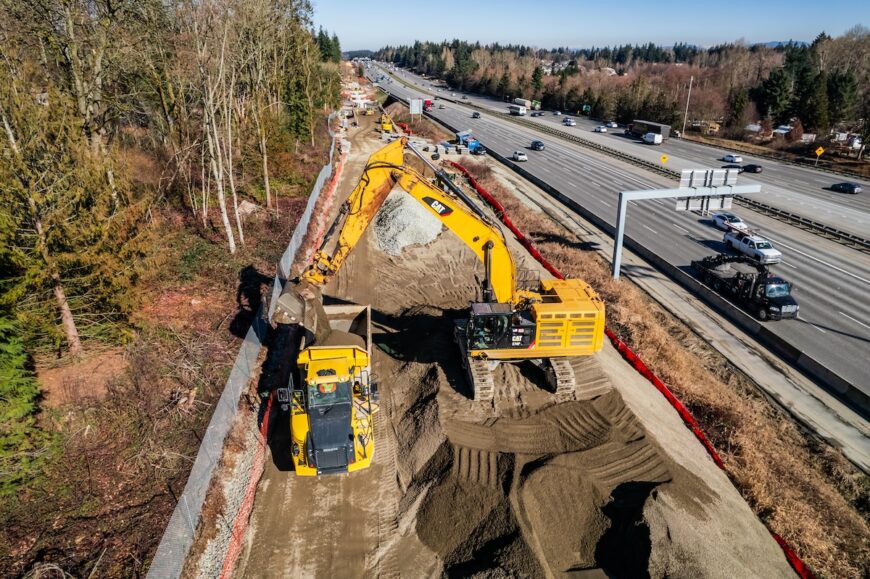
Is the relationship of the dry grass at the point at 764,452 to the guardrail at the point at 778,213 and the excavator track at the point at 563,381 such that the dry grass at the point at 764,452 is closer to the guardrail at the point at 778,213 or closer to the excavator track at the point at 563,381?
the excavator track at the point at 563,381

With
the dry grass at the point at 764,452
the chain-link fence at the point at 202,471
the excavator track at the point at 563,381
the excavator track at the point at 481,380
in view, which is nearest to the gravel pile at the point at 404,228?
the chain-link fence at the point at 202,471

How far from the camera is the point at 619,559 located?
11.2 m

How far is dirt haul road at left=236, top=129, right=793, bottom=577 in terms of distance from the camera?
1138 cm

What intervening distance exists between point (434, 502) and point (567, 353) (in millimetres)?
6549

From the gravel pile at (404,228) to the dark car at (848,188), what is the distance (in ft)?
133

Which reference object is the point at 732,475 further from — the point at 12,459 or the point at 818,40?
the point at 818,40

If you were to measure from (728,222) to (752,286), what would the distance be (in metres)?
13.3

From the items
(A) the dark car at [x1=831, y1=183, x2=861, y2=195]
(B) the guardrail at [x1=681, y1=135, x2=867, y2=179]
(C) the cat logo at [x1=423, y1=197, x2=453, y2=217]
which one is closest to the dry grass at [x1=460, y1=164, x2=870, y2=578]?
(C) the cat logo at [x1=423, y1=197, x2=453, y2=217]

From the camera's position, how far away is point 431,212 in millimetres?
16000

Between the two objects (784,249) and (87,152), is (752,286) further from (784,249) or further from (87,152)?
(87,152)

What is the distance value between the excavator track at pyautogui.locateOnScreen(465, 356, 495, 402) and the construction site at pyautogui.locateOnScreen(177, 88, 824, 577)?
0.22 ft

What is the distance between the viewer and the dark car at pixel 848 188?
149ft

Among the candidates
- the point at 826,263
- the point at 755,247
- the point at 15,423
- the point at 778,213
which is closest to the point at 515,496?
the point at 15,423

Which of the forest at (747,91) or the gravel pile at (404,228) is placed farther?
the forest at (747,91)
